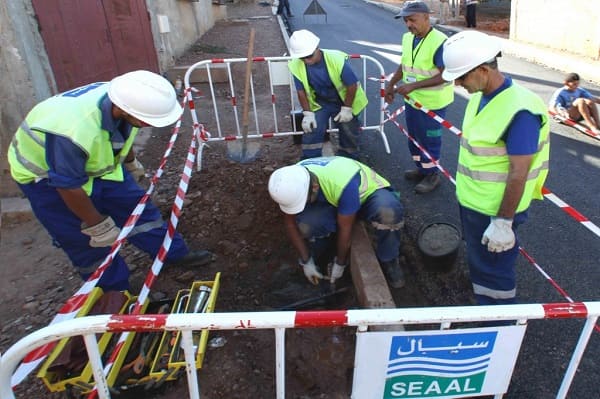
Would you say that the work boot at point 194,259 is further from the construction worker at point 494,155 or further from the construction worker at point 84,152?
the construction worker at point 494,155

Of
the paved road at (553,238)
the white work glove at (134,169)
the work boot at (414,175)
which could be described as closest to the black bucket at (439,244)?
the paved road at (553,238)

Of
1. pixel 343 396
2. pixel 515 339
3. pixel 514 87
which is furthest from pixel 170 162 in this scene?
pixel 515 339

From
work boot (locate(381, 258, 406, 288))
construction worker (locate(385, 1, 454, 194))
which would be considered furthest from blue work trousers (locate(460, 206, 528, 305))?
construction worker (locate(385, 1, 454, 194))

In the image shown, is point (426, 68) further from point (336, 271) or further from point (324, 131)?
point (336, 271)

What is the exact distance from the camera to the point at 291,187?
285 cm

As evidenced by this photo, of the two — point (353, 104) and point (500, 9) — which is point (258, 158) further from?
point (500, 9)

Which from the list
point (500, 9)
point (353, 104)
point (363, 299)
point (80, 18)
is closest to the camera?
point (363, 299)

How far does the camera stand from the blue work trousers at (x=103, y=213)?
2.81 m

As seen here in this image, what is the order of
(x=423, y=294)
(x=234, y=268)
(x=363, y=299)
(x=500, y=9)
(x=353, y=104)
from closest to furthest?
(x=363, y=299), (x=423, y=294), (x=234, y=268), (x=353, y=104), (x=500, y=9)

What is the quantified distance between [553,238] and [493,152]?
2.03 m

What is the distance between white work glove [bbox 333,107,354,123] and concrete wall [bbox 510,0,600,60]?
26.1 feet

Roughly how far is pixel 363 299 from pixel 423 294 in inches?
22.4

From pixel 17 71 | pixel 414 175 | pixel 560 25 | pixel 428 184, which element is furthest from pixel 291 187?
pixel 560 25

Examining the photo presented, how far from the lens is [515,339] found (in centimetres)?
170
